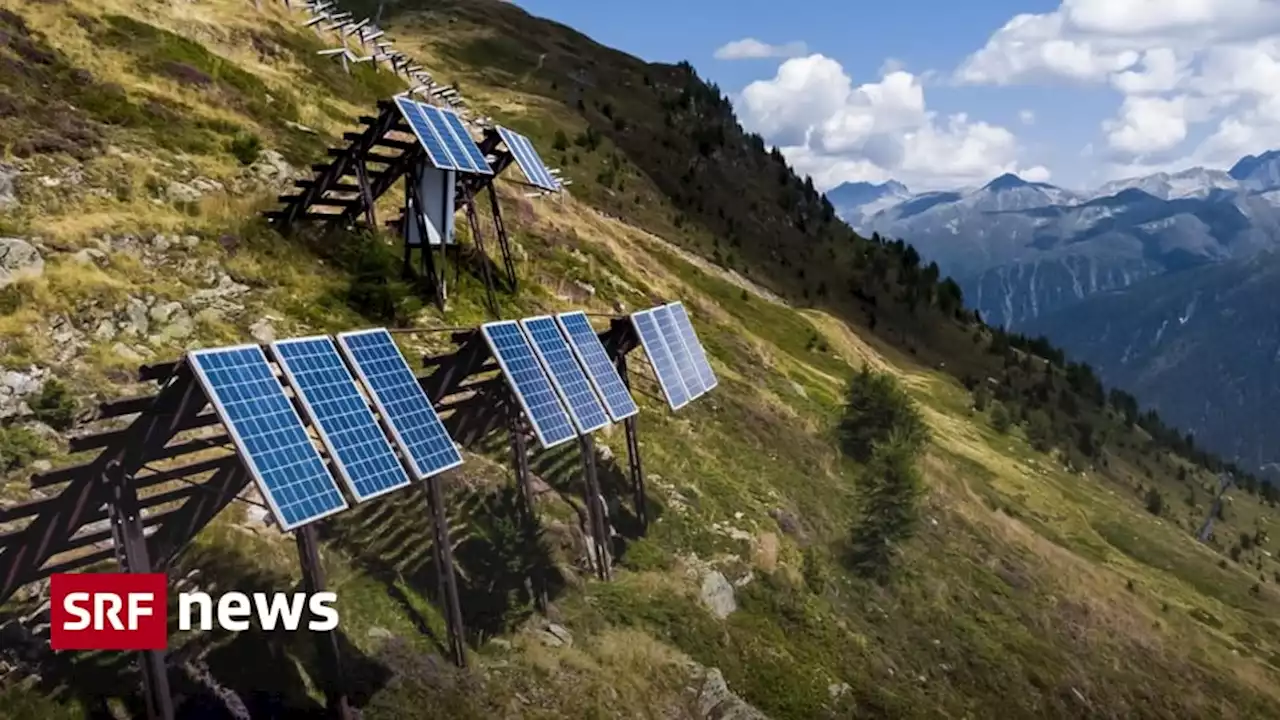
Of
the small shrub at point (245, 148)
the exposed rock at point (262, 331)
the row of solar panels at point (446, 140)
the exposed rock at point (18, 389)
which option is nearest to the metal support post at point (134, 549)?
the exposed rock at point (18, 389)

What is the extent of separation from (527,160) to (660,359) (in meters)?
15.2

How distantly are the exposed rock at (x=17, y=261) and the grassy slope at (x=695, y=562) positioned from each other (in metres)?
0.67

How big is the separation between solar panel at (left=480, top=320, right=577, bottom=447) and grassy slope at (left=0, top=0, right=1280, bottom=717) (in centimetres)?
484

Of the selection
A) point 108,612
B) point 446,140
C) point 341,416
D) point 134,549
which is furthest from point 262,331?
point 134,549

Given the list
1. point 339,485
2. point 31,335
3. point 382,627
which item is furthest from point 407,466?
point 31,335

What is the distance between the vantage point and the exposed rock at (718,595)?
114 feet

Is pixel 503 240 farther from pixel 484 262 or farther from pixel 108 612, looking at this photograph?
pixel 108 612

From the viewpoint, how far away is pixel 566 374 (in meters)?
32.5

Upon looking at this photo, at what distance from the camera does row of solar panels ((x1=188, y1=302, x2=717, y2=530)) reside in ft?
65.2

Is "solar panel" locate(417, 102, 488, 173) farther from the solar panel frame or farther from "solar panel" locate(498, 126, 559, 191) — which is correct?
the solar panel frame

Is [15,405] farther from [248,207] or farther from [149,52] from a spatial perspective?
[149,52]

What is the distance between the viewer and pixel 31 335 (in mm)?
29750

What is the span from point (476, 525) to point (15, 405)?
13.8 meters

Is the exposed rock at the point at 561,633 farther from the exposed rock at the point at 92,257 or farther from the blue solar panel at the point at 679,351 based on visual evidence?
the exposed rock at the point at 92,257
